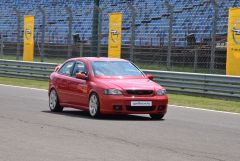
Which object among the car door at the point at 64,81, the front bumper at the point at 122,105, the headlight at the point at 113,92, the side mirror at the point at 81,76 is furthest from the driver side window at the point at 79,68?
the front bumper at the point at 122,105

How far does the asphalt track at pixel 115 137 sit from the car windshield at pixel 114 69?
3.19ft

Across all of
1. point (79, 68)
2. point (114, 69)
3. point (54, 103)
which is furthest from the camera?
point (54, 103)

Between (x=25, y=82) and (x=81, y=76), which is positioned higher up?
(x=81, y=76)

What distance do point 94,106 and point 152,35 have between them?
1315 cm

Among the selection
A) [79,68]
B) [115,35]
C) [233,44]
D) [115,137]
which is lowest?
[115,137]

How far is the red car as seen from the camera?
536 inches

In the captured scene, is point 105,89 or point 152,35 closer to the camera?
point 105,89

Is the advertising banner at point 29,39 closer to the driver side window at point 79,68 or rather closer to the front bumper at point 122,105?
the driver side window at point 79,68

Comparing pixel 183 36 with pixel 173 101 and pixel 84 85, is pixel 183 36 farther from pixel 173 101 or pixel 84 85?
pixel 84 85

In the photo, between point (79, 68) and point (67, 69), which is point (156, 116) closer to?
point (79, 68)

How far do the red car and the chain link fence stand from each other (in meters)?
7.49

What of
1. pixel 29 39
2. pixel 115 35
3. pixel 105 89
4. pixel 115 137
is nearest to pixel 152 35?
pixel 115 35

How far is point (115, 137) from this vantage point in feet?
35.0

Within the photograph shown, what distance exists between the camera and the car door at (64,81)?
15.1 metres
